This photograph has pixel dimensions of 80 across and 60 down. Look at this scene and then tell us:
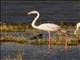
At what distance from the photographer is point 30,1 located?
112ft

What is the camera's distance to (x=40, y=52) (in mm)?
13672

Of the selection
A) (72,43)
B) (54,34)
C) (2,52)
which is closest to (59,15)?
→ (54,34)

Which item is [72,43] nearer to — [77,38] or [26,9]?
[77,38]

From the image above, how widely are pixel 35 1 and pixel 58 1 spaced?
5.68 ft

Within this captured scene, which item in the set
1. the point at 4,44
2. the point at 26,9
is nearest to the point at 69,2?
the point at 26,9

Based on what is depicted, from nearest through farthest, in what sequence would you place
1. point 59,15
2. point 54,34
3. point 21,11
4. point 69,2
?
point 54,34
point 59,15
point 21,11
point 69,2

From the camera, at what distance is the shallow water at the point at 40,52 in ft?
42.3

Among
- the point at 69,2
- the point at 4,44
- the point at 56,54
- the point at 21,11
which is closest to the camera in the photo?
the point at 56,54

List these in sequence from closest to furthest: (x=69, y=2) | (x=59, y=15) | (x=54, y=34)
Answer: (x=54, y=34), (x=59, y=15), (x=69, y=2)

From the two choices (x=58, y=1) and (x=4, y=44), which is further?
(x=58, y=1)

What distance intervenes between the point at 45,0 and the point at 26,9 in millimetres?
6236

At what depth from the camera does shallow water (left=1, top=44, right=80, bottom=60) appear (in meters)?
12.9

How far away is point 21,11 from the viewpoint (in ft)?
89.0

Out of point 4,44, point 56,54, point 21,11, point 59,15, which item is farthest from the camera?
point 21,11
